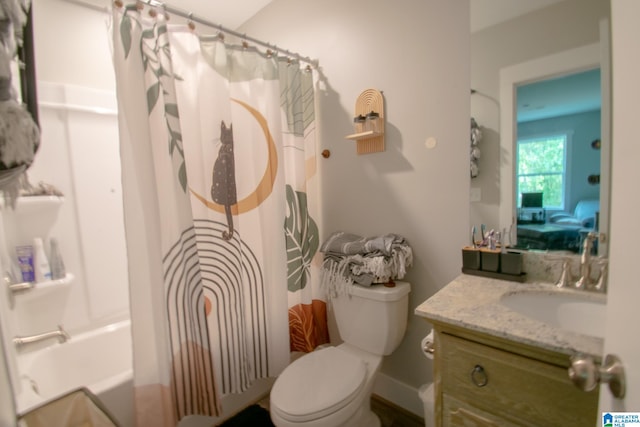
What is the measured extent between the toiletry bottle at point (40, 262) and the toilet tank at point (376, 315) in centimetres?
164

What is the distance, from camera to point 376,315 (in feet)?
4.81

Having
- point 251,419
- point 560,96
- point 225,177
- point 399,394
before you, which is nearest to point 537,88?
point 560,96

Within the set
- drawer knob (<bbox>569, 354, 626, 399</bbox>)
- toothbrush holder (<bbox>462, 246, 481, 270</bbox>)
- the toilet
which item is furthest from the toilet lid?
drawer knob (<bbox>569, 354, 626, 399</bbox>)

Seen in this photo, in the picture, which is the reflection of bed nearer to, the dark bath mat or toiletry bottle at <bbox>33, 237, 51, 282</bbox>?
the dark bath mat

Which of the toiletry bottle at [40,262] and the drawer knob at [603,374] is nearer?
the drawer knob at [603,374]

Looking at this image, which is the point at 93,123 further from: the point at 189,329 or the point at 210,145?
the point at 189,329

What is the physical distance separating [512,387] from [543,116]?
100 cm

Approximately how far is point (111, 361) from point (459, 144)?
2349 mm

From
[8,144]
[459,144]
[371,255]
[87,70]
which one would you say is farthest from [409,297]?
[87,70]

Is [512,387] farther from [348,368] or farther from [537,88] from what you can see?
[537,88]

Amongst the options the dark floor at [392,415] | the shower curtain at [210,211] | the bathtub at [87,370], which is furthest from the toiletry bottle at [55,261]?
the dark floor at [392,415]

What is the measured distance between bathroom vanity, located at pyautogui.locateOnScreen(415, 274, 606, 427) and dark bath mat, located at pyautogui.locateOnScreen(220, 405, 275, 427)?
1083 millimetres

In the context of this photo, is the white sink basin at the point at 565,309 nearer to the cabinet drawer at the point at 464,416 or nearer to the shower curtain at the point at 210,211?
the cabinet drawer at the point at 464,416

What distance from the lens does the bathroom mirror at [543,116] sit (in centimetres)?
102
